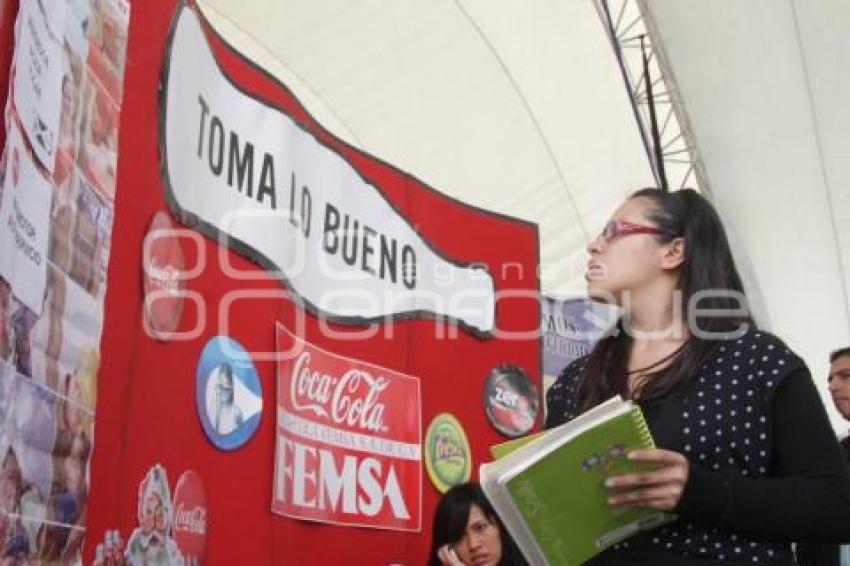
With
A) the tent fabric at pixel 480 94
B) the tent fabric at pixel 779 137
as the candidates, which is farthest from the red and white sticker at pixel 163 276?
the tent fabric at pixel 779 137

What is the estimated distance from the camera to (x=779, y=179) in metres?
8.69

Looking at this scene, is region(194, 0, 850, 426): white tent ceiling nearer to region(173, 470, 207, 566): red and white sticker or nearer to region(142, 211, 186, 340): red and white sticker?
region(142, 211, 186, 340): red and white sticker

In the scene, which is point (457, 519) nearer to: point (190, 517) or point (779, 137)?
point (190, 517)

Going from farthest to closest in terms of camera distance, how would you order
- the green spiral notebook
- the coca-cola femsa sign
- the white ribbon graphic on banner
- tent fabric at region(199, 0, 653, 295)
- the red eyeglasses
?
tent fabric at region(199, 0, 653, 295), the coca-cola femsa sign, the white ribbon graphic on banner, the red eyeglasses, the green spiral notebook

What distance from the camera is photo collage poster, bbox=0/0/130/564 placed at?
5.46 feet

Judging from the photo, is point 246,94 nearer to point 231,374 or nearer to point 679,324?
point 231,374

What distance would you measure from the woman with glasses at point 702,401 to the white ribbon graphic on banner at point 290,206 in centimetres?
134

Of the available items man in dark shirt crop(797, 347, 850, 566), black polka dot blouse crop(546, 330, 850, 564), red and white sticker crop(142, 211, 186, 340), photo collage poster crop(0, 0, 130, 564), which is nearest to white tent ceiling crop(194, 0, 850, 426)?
man in dark shirt crop(797, 347, 850, 566)

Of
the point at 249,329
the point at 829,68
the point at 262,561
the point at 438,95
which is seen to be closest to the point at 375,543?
the point at 262,561

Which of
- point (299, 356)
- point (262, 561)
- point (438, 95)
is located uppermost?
point (438, 95)

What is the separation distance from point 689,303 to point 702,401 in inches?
7.7

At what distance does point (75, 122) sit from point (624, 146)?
7268mm

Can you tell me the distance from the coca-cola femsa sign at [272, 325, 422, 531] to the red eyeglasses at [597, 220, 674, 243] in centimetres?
164

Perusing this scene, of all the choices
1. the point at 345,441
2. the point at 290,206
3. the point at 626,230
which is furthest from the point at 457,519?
the point at 626,230
